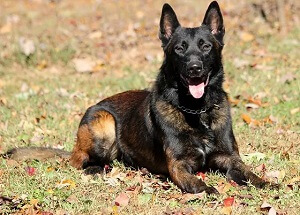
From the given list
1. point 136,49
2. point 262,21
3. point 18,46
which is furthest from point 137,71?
point 262,21

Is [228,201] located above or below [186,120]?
below

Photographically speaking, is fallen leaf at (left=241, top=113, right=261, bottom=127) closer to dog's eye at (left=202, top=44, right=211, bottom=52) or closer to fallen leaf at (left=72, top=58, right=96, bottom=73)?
dog's eye at (left=202, top=44, right=211, bottom=52)

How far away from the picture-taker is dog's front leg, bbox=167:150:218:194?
5.22 meters

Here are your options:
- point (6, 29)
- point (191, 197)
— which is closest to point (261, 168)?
point (191, 197)

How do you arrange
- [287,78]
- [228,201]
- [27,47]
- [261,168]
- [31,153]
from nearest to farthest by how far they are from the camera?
[228,201] < [261,168] < [31,153] < [287,78] < [27,47]

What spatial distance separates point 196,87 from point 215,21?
2.72 feet

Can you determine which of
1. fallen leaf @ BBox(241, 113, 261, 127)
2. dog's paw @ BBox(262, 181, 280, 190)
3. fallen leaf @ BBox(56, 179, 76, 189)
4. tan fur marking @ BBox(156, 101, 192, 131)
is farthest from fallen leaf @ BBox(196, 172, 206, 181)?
fallen leaf @ BBox(241, 113, 261, 127)

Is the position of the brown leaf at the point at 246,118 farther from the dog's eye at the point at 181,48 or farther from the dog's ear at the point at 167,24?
the dog's eye at the point at 181,48

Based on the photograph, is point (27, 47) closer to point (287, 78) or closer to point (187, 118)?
point (287, 78)

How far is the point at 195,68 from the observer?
5.52 m

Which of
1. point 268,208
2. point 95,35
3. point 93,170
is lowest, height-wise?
point 93,170

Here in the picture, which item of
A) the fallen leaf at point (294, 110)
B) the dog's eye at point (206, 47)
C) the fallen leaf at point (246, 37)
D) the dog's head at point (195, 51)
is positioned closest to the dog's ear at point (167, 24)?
the dog's head at point (195, 51)

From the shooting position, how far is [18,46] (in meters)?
11.5

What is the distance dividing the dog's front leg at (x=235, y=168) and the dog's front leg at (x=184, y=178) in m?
0.33
